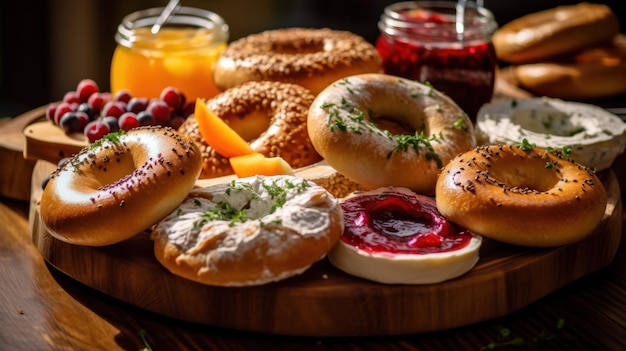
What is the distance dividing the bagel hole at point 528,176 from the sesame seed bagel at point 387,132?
213 mm

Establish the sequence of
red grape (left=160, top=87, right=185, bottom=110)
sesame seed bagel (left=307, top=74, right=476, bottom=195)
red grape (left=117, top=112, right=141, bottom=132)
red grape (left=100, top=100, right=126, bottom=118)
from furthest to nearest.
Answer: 1. red grape (left=160, top=87, right=185, bottom=110)
2. red grape (left=100, top=100, right=126, bottom=118)
3. red grape (left=117, top=112, right=141, bottom=132)
4. sesame seed bagel (left=307, top=74, right=476, bottom=195)

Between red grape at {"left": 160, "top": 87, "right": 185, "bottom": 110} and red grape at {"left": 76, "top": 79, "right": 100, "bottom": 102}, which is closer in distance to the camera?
red grape at {"left": 160, "top": 87, "right": 185, "bottom": 110}

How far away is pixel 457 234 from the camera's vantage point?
246 cm

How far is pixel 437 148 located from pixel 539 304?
2.04ft

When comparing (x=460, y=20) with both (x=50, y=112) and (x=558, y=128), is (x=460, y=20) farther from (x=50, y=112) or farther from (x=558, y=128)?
(x=50, y=112)

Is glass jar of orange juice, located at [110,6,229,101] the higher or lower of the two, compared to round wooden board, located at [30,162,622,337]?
higher

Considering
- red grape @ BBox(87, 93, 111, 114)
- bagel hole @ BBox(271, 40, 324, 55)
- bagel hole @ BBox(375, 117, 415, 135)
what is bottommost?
red grape @ BBox(87, 93, 111, 114)

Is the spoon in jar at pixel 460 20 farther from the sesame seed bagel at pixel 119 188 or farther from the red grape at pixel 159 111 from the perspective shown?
the sesame seed bagel at pixel 119 188

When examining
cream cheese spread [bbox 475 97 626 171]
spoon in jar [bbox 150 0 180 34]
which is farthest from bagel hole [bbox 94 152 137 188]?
cream cheese spread [bbox 475 97 626 171]

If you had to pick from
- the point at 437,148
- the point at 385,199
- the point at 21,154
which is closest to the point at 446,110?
the point at 437,148

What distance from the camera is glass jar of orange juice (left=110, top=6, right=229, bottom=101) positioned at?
143 inches

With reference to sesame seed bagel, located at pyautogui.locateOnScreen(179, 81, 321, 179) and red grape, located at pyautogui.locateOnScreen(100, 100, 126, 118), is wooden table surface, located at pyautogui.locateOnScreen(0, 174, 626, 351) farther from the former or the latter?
red grape, located at pyautogui.locateOnScreen(100, 100, 126, 118)

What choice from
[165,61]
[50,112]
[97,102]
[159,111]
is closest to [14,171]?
[50,112]

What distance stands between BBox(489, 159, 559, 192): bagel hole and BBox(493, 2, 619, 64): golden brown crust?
4.65 ft
